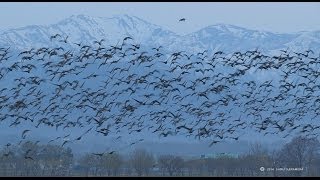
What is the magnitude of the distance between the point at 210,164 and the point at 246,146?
Answer: 84.9 metres

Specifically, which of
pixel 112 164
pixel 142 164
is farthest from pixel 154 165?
pixel 142 164

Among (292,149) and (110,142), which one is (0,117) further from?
(110,142)

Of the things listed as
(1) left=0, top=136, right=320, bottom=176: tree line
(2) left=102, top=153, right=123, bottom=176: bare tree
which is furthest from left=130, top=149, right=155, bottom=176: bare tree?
(2) left=102, top=153, right=123, bottom=176: bare tree

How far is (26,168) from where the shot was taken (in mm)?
78562

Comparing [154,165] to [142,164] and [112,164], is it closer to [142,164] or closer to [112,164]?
[112,164]

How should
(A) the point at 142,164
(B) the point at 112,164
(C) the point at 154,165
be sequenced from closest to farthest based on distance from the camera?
(C) the point at 154,165, (B) the point at 112,164, (A) the point at 142,164

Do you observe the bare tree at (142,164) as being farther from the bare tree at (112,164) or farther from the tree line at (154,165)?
the bare tree at (112,164)

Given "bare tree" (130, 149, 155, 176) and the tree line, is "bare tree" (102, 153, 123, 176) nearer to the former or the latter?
the tree line

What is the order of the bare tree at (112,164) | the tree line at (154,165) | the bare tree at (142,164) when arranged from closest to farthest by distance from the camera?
the tree line at (154,165) < the bare tree at (142,164) < the bare tree at (112,164)

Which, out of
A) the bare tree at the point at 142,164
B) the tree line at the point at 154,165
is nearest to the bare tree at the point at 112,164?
the tree line at the point at 154,165

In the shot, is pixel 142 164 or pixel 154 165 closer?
pixel 154 165

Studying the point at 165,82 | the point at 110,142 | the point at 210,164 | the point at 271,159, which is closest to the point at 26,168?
the point at 210,164

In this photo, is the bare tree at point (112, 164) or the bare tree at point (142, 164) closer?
the bare tree at point (142, 164)

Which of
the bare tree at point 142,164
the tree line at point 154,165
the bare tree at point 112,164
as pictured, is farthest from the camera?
the bare tree at point 112,164
